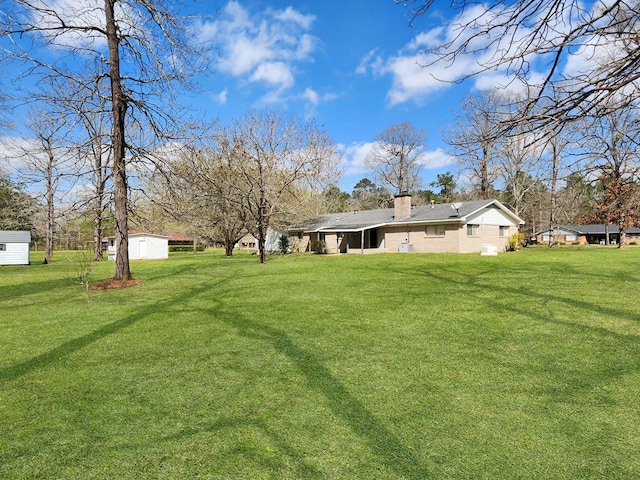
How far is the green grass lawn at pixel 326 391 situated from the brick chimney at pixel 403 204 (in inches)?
807

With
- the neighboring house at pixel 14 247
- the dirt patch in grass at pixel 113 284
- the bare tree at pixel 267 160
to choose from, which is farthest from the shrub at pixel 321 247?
the neighboring house at pixel 14 247

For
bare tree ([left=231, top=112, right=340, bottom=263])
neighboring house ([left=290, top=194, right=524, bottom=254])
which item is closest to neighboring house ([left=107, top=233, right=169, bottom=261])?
bare tree ([left=231, top=112, right=340, bottom=263])

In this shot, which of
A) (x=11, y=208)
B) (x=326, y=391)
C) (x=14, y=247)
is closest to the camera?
(x=326, y=391)

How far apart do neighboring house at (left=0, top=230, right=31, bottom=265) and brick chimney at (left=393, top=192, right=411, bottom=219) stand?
2671 centimetres

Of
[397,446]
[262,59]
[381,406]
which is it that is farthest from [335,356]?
[262,59]

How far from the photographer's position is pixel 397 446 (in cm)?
276

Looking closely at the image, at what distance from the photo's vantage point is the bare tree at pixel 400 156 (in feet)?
147

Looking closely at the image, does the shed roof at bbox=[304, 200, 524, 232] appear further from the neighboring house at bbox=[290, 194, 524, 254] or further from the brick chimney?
the brick chimney

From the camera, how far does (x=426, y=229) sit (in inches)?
1019

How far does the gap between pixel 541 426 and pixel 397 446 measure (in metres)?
1.27

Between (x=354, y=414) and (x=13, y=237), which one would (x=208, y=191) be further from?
(x=13, y=237)

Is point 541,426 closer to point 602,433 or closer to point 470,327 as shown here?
point 602,433

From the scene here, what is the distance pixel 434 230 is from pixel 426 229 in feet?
2.03

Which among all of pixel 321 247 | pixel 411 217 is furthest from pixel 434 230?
pixel 321 247
